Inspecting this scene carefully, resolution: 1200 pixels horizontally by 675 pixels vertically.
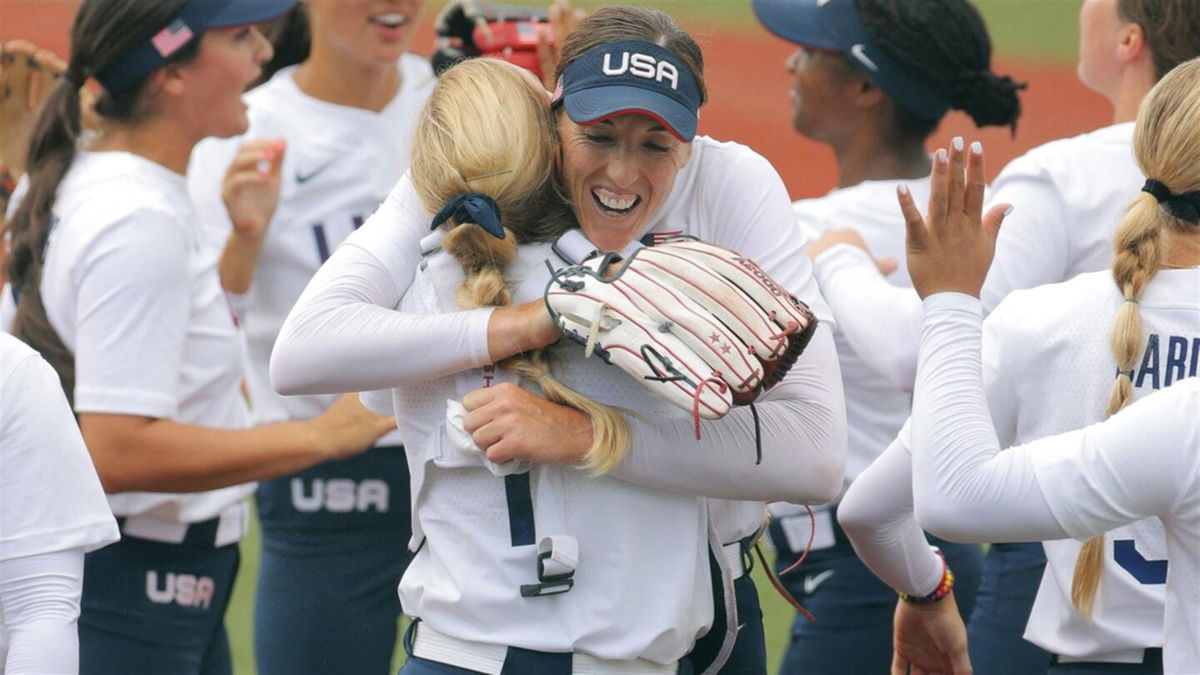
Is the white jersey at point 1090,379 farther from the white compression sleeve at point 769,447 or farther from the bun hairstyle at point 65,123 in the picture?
the bun hairstyle at point 65,123

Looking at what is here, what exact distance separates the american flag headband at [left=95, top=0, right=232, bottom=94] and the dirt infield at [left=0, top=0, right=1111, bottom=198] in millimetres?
7552

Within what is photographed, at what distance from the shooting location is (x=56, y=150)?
10.8ft

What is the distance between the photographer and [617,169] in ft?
7.39

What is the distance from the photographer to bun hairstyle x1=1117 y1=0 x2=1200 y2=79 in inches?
117

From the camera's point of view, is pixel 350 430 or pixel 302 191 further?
pixel 302 191

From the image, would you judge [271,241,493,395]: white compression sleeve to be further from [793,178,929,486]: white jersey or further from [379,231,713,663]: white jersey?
[793,178,929,486]: white jersey

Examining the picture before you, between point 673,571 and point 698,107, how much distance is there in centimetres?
68

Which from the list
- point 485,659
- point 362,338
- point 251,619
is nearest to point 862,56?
point 362,338

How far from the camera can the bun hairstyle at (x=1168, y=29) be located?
2984 millimetres

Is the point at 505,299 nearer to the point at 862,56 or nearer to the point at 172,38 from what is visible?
the point at 172,38

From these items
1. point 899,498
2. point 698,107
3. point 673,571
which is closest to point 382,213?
point 698,107

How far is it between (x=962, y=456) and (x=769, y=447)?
30cm

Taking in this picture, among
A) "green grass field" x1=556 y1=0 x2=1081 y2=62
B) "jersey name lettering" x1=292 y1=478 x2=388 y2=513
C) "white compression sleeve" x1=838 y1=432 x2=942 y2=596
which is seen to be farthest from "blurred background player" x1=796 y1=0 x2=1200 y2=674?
"green grass field" x1=556 y1=0 x2=1081 y2=62

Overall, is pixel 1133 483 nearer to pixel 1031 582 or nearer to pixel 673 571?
pixel 673 571
